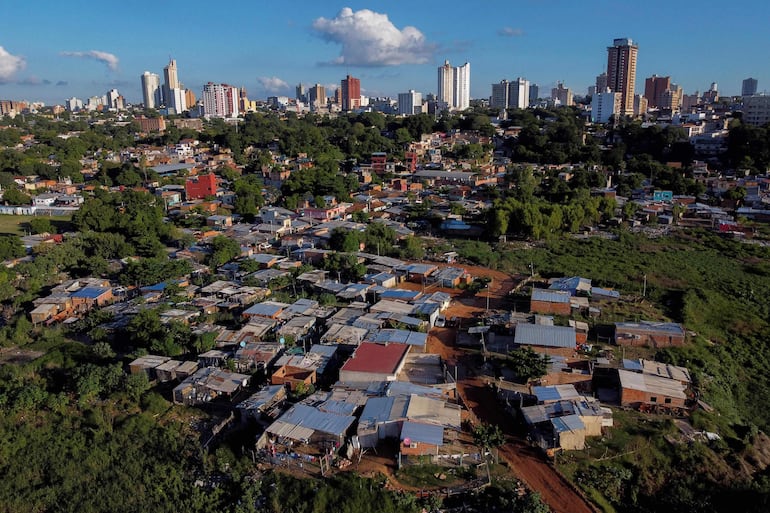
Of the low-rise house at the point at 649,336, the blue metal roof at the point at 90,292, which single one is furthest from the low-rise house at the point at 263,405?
the blue metal roof at the point at 90,292

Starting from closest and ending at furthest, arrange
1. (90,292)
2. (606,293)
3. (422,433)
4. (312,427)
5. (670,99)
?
(422,433) → (312,427) → (606,293) → (90,292) → (670,99)

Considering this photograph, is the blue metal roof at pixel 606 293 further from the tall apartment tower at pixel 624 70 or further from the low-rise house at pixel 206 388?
the tall apartment tower at pixel 624 70

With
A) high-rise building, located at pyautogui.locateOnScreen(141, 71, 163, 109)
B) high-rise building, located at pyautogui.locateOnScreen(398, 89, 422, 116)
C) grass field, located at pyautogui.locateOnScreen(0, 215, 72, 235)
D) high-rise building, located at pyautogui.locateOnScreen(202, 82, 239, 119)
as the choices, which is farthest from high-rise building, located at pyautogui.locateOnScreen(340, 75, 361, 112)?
grass field, located at pyautogui.locateOnScreen(0, 215, 72, 235)

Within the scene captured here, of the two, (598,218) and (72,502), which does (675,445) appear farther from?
(598,218)

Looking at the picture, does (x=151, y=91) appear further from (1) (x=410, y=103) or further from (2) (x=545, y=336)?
(2) (x=545, y=336)

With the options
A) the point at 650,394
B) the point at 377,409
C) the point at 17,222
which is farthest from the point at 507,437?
the point at 17,222

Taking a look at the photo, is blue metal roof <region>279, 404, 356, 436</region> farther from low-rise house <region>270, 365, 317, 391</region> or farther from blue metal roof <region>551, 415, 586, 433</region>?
blue metal roof <region>551, 415, 586, 433</region>
